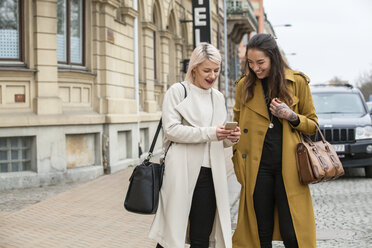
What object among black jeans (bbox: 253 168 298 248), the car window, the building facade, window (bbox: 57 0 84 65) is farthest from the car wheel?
black jeans (bbox: 253 168 298 248)

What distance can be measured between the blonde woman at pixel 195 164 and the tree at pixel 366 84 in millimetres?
100034

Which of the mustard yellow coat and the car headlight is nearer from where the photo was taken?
the mustard yellow coat

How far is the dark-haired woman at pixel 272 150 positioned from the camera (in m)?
4.36

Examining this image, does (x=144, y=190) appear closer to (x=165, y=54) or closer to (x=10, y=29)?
(x=10, y=29)

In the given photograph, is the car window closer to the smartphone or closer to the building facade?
the building facade

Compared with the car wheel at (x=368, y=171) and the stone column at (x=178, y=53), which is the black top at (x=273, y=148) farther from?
the stone column at (x=178, y=53)

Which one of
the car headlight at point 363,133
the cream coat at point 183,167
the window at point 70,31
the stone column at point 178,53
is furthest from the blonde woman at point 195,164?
the stone column at point 178,53

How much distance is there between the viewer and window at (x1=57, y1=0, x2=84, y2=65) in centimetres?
1331

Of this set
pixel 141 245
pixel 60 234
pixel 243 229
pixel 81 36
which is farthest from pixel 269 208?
pixel 81 36

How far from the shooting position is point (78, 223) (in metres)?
7.95

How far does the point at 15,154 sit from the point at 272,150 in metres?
8.65

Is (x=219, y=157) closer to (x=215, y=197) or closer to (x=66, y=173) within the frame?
(x=215, y=197)

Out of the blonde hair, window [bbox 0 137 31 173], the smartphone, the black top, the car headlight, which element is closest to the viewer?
the smartphone

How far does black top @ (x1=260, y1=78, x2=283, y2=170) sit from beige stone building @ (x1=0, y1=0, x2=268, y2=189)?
8176 mm
